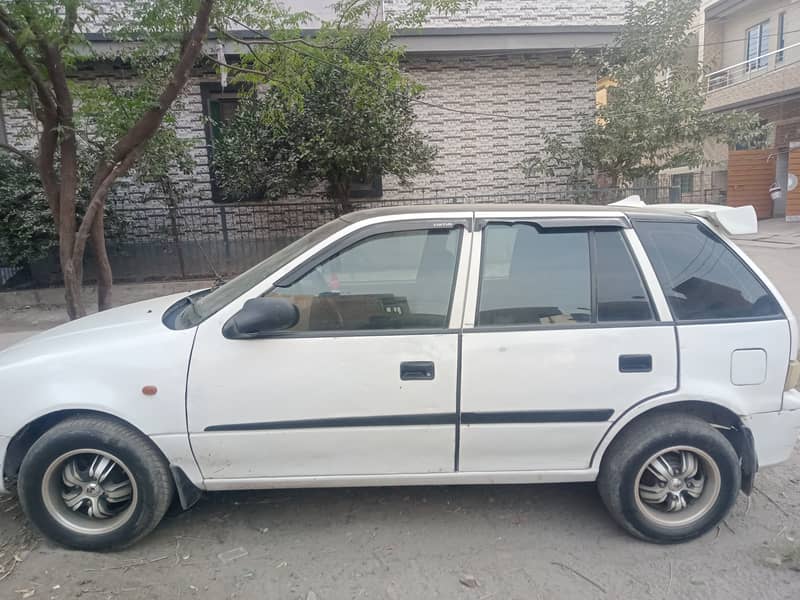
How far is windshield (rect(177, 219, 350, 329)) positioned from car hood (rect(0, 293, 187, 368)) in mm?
164

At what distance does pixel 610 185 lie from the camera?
12062 millimetres

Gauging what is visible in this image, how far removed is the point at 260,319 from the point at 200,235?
28.3 feet

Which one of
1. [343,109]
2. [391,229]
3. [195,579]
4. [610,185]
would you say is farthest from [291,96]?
[610,185]

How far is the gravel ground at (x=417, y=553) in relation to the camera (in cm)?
266

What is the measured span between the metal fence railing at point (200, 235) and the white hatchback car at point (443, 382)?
7.26m

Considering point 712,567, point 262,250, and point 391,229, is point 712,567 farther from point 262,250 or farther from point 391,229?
point 262,250

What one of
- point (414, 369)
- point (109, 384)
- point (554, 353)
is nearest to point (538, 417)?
point (554, 353)

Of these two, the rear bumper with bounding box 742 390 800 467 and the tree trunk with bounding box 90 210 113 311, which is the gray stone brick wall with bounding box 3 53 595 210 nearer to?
the tree trunk with bounding box 90 210 113 311

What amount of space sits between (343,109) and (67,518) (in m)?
7.56

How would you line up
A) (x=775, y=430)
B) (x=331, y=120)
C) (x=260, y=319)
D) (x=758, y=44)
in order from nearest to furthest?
1. (x=260, y=319)
2. (x=775, y=430)
3. (x=331, y=120)
4. (x=758, y=44)

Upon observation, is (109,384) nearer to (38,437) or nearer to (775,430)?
(38,437)

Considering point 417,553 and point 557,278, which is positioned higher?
point 557,278

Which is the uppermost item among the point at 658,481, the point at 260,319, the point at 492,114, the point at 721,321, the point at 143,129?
the point at 492,114

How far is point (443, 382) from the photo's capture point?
2.83 m
